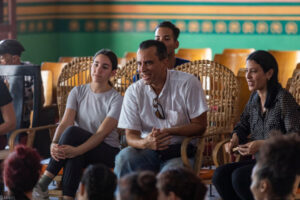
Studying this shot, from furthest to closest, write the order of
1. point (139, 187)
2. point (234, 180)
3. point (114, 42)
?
point (114, 42) < point (234, 180) < point (139, 187)

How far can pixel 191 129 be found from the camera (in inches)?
119

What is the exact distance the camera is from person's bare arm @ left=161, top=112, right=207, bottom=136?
9.91 ft

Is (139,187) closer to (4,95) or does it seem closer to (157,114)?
(157,114)

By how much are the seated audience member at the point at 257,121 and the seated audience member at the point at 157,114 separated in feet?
0.82

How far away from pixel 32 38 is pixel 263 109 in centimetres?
662

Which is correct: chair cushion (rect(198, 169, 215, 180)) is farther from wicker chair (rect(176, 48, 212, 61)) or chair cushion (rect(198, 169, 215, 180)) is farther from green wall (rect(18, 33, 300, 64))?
green wall (rect(18, 33, 300, 64))

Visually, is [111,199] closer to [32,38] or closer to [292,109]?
[292,109]

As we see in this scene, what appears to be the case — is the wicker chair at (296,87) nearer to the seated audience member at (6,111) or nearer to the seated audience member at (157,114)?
the seated audience member at (157,114)

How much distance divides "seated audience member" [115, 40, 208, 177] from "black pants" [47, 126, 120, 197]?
0.75 feet

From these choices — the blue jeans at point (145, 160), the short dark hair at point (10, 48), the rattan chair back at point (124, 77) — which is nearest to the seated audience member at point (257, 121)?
the blue jeans at point (145, 160)

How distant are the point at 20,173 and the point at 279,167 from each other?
0.92 meters

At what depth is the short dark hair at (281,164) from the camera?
1.99m

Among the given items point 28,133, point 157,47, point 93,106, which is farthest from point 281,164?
point 28,133

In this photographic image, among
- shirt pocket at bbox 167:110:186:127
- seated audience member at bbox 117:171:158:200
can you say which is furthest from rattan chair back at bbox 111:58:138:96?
seated audience member at bbox 117:171:158:200
